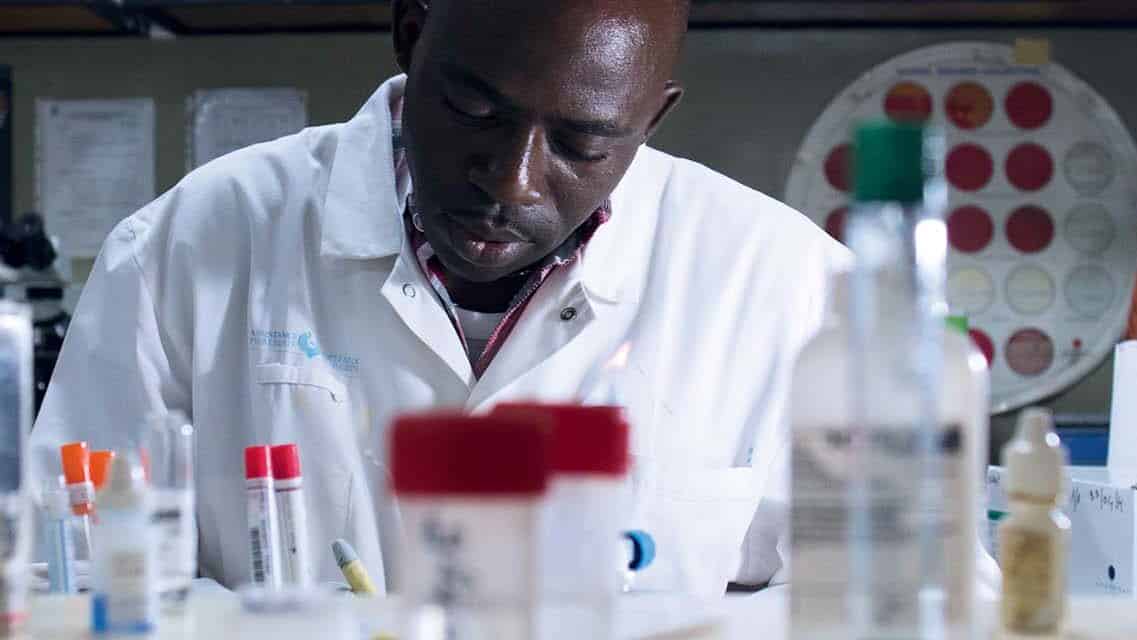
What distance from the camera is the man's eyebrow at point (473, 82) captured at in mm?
1279

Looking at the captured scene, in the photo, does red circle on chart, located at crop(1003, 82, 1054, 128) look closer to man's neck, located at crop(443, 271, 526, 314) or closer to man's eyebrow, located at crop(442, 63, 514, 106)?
man's neck, located at crop(443, 271, 526, 314)

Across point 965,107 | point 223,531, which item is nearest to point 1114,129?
point 965,107

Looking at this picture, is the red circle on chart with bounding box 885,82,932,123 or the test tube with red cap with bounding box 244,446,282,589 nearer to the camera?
the test tube with red cap with bounding box 244,446,282,589

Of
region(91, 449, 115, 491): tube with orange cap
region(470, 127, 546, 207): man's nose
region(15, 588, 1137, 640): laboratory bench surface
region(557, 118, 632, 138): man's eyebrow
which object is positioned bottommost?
region(15, 588, 1137, 640): laboratory bench surface

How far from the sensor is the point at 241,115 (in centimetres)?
268

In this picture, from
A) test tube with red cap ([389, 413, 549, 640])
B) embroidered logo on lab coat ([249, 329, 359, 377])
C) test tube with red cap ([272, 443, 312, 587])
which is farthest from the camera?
embroidered logo on lab coat ([249, 329, 359, 377])

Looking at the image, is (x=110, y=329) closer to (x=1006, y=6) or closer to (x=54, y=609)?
(x=54, y=609)

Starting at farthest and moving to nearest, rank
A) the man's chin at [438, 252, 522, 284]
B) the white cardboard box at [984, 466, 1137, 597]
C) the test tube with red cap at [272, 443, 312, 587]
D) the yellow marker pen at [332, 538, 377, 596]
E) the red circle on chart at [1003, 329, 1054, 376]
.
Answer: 1. the red circle on chart at [1003, 329, 1054, 376]
2. the white cardboard box at [984, 466, 1137, 597]
3. the man's chin at [438, 252, 522, 284]
4. the test tube with red cap at [272, 443, 312, 587]
5. the yellow marker pen at [332, 538, 377, 596]

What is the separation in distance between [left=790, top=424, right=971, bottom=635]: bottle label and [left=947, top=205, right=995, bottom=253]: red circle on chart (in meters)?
2.23

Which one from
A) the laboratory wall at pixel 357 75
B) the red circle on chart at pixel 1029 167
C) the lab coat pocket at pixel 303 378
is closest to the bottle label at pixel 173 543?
the lab coat pocket at pixel 303 378

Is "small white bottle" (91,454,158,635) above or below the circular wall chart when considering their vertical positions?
below

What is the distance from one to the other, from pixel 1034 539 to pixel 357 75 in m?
2.17

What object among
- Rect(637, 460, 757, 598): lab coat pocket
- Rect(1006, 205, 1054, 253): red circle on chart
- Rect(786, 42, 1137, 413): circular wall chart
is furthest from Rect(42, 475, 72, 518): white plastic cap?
Rect(1006, 205, 1054, 253): red circle on chart

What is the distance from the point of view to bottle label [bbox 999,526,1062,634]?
0.68m
